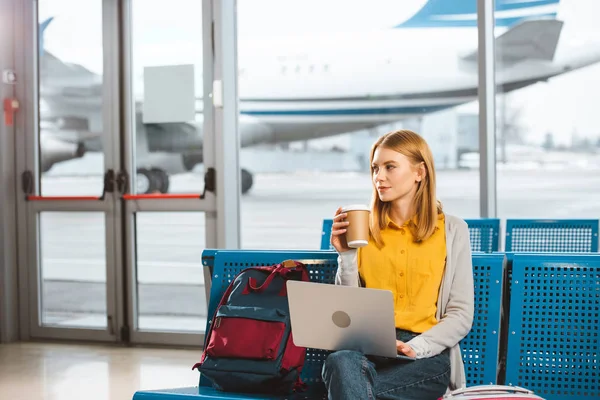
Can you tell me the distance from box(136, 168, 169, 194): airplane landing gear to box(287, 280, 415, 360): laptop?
11.7 feet

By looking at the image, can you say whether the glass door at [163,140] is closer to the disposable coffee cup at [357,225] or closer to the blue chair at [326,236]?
the blue chair at [326,236]

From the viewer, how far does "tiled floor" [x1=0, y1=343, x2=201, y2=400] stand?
13.7ft

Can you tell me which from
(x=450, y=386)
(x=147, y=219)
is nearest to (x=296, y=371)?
(x=450, y=386)

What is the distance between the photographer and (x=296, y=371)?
7.54 feet

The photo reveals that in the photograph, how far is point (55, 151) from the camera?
5762 mm

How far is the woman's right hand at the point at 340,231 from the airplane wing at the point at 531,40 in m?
4.49

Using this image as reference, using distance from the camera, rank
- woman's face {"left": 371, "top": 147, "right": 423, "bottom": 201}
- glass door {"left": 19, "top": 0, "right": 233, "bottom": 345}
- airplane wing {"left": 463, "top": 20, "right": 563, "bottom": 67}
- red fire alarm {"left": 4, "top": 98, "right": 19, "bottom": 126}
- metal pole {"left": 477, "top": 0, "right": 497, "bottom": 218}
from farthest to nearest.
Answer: airplane wing {"left": 463, "top": 20, "right": 563, "bottom": 67}
red fire alarm {"left": 4, "top": 98, "right": 19, "bottom": 126}
glass door {"left": 19, "top": 0, "right": 233, "bottom": 345}
metal pole {"left": 477, "top": 0, "right": 497, "bottom": 218}
woman's face {"left": 371, "top": 147, "right": 423, "bottom": 201}

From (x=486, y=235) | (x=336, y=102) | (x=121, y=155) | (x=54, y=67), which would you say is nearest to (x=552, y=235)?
(x=486, y=235)

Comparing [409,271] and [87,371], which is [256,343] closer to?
[409,271]

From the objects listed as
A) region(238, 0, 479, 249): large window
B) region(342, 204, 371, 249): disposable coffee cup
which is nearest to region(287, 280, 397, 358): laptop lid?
region(342, 204, 371, 249): disposable coffee cup

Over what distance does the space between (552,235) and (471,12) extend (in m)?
4.63

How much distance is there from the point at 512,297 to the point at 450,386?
1.08 feet

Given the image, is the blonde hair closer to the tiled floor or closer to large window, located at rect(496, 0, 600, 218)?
the tiled floor

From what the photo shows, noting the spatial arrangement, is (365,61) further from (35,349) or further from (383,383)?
(383,383)
